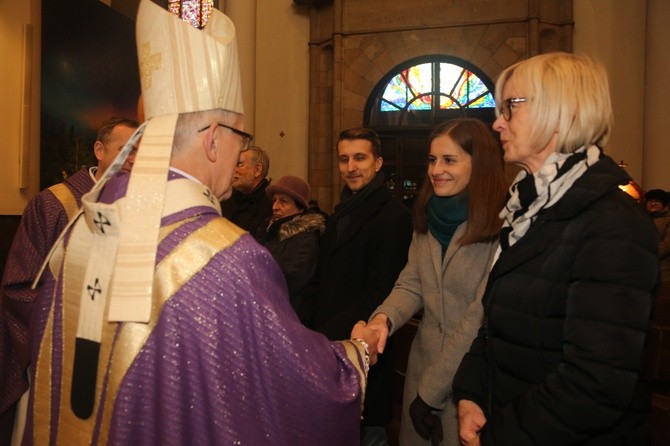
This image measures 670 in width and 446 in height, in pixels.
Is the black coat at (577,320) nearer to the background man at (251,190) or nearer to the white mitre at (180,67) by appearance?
the white mitre at (180,67)

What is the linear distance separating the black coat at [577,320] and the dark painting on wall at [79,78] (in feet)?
22.5

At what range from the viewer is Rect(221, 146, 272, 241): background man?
4.04 meters

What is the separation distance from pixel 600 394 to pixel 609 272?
0.88 feet

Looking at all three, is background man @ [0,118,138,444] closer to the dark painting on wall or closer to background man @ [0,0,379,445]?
background man @ [0,0,379,445]

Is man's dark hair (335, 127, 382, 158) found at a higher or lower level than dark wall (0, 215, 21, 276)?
higher

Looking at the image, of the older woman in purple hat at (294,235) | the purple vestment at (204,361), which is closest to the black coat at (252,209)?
the older woman in purple hat at (294,235)

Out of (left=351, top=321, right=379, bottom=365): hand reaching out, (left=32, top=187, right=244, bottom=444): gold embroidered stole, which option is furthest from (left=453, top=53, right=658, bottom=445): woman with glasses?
(left=32, top=187, right=244, bottom=444): gold embroidered stole

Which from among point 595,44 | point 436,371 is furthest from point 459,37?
point 436,371

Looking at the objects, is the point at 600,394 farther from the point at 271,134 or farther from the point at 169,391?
the point at 271,134

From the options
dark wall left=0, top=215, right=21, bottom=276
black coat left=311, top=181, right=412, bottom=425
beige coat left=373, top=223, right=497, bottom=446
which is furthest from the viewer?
dark wall left=0, top=215, right=21, bottom=276

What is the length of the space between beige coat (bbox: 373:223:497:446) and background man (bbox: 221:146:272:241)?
184 centimetres

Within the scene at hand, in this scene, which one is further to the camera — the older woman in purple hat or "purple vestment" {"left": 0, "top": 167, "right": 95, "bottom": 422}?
the older woman in purple hat

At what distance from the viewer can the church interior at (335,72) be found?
7.02 meters

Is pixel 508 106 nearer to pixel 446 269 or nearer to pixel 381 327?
Answer: pixel 446 269
